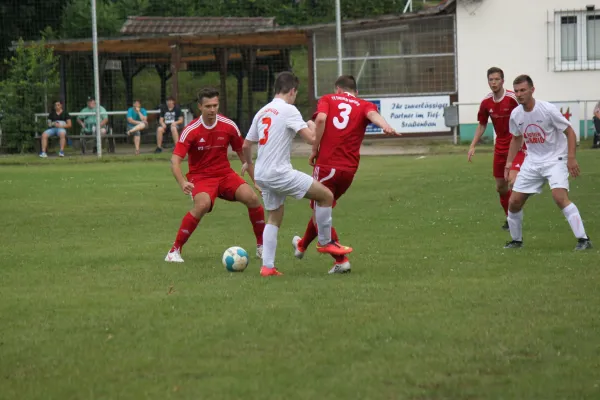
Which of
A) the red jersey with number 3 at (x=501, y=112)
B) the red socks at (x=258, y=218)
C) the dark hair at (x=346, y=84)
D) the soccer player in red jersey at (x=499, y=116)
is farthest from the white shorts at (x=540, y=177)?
the red socks at (x=258, y=218)

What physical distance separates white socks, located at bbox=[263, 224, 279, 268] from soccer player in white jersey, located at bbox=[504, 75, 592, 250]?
10.2 ft

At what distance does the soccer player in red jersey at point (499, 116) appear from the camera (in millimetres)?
13250

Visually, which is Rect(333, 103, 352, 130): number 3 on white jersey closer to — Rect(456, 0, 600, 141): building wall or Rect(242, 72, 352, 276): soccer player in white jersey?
Rect(242, 72, 352, 276): soccer player in white jersey

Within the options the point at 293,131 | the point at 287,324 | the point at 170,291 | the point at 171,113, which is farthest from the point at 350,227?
the point at 171,113

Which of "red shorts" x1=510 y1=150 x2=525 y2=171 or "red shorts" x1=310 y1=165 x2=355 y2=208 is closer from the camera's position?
"red shorts" x1=310 y1=165 x2=355 y2=208

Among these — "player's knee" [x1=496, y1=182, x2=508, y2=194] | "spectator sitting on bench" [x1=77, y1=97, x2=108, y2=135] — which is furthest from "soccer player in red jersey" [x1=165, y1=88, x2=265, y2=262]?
"spectator sitting on bench" [x1=77, y1=97, x2=108, y2=135]

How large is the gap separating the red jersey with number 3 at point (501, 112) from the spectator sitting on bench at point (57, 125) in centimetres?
1751

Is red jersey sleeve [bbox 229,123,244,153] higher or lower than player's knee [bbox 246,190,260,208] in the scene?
higher

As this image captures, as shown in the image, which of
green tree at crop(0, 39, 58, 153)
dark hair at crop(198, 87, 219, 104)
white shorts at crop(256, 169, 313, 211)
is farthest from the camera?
green tree at crop(0, 39, 58, 153)

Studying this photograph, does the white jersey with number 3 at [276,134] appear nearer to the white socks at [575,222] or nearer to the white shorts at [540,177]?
the white shorts at [540,177]

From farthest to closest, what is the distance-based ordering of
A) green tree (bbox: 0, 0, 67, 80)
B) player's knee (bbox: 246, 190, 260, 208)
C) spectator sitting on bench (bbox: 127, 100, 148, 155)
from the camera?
green tree (bbox: 0, 0, 67, 80)
spectator sitting on bench (bbox: 127, 100, 148, 155)
player's knee (bbox: 246, 190, 260, 208)

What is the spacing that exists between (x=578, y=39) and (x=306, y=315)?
25939mm

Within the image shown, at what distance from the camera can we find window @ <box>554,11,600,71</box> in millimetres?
31344

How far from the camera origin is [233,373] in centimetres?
587
